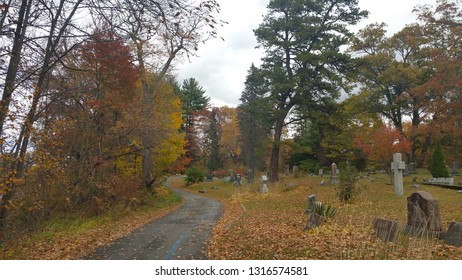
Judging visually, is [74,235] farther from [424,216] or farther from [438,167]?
[438,167]

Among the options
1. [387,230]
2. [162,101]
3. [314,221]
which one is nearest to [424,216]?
[387,230]

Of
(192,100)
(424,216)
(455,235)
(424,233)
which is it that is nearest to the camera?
(455,235)

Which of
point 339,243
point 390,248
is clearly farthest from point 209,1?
point 390,248

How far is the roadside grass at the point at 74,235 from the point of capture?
7592 millimetres

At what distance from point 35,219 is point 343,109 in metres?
23.1

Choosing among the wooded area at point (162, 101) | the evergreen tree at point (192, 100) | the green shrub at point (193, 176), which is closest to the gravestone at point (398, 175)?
the wooded area at point (162, 101)

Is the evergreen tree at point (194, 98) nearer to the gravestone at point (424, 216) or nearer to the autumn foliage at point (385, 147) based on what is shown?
the autumn foliage at point (385, 147)

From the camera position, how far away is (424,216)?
24.7 feet

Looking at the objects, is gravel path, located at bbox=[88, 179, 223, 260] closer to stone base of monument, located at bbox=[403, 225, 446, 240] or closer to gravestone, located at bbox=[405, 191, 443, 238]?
stone base of monument, located at bbox=[403, 225, 446, 240]

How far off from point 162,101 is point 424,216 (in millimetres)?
16762

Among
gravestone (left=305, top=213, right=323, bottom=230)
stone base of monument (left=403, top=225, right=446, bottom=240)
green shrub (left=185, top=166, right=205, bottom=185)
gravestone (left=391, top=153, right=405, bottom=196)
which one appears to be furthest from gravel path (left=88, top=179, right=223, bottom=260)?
green shrub (left=185, top=166, right=205, bottom=185)

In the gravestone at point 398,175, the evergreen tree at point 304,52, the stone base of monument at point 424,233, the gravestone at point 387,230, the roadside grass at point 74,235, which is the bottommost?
the roadside grass at point 74,235

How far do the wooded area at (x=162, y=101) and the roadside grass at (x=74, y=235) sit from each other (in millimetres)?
442

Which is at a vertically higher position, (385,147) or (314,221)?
(385,147)
